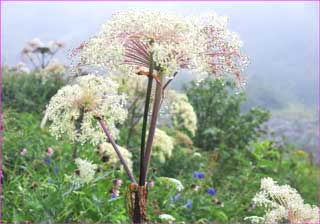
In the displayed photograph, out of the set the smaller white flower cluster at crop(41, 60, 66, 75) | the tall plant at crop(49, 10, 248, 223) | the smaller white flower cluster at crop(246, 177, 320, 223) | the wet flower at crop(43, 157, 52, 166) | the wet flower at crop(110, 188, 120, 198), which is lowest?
the wet flower at crop(110, 188, 120, 198)

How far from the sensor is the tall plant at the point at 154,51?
59.7 inches

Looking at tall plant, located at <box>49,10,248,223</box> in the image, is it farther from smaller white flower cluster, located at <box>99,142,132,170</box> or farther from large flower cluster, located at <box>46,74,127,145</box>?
smaller white flower cluster, located at <box>99,142,132,170</box>

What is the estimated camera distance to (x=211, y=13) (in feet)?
5.43

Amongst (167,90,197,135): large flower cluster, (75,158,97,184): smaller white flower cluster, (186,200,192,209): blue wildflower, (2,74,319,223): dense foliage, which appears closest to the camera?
(75,158,97,184): smaller white flower cluster

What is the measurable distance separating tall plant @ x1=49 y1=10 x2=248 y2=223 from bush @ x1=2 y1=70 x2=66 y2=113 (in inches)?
214

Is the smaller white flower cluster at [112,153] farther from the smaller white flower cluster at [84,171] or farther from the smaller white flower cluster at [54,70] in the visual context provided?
the smaller white flower cluster at [54,70]

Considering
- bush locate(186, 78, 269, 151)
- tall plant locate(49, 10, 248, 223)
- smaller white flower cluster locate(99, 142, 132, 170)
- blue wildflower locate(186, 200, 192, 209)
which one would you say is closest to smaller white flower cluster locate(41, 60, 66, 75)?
bush locate(186, 78, 269, 151)

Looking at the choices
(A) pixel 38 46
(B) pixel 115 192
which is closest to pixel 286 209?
(B) pixel 115 192

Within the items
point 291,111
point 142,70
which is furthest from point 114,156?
point 291,111

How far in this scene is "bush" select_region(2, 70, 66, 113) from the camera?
6973 mm

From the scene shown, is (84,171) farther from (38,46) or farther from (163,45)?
(38,46)

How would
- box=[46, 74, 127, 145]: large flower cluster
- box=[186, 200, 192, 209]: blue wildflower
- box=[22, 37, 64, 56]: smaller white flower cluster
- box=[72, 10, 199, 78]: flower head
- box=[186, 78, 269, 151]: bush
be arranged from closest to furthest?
box=[72, 10, 199, 78]: flower head < box=[46, 74, 127, 145]: large flower cluster < box=[186, 200, 192, 209]: blue wildflower < box=[186, 78, 269, 151]: bush < box=[22, 37, 64, 56]: smaller white flower cluster

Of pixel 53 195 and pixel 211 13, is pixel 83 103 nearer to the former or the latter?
pixel 211 13

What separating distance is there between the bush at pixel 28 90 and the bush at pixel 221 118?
219cm
